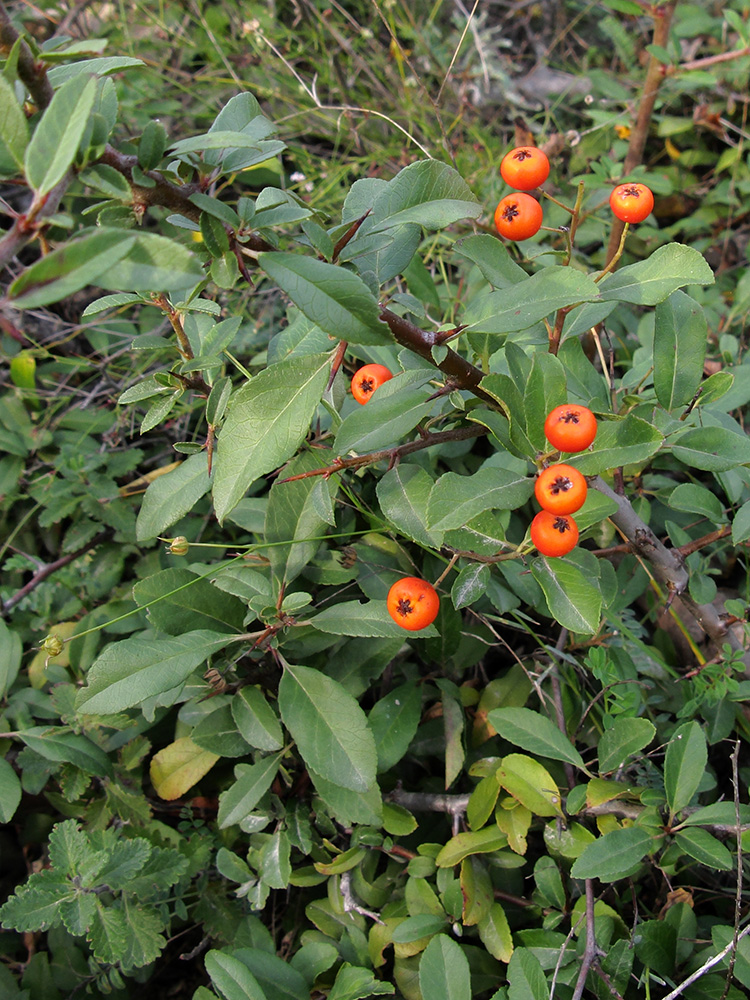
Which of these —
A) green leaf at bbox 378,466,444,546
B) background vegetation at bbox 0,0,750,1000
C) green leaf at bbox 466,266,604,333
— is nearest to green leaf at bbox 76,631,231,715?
background vegetation at bbox 0,0,750,1000

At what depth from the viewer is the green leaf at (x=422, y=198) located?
164cm

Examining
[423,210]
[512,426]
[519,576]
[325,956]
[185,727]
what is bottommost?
[325,956]

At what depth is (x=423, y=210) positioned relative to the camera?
1641mm

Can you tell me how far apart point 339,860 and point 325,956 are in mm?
269

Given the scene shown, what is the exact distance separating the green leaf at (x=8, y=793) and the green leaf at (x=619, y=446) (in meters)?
2.03

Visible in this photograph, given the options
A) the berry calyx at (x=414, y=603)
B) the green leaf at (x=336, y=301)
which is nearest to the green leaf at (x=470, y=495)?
the berry calyx at (x=414, y=603)

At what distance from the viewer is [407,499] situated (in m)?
1.92

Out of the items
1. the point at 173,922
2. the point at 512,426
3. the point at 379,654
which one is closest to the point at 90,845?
the point at 173,922

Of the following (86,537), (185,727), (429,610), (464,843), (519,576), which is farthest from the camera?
(86,537)

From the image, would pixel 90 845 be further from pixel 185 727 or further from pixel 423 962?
pixel 423 962

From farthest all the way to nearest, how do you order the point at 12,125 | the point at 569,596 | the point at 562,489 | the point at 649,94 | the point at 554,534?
the point at 649,94 → the point at 569,596 → the point at 554,534 → the point at 562,489 → the point at 12,125

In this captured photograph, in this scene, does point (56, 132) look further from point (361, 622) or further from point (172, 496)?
point (361, 622)

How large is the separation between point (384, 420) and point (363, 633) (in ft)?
2.47

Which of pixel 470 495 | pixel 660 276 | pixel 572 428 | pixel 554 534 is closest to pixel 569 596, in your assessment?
pixel 554 534
